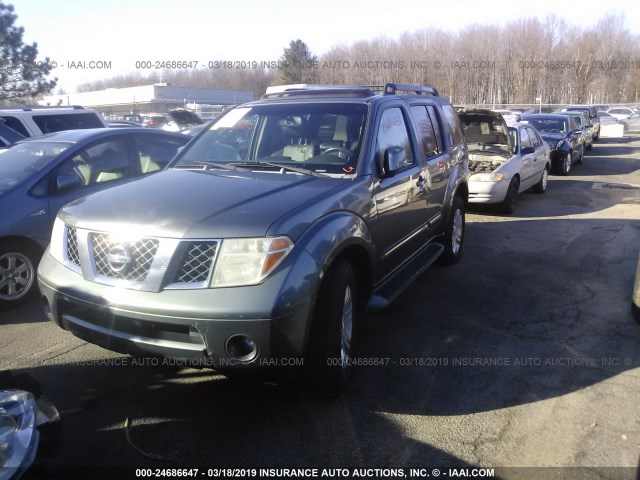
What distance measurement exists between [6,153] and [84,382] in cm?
364

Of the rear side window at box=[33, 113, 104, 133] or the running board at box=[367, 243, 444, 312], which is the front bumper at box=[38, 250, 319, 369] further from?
the rear side window at box=[33, 113, 104, 133]

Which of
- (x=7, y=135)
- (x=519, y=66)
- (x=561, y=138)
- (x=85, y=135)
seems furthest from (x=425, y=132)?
(x=519, y=66)

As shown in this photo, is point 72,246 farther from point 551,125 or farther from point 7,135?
point 551,125

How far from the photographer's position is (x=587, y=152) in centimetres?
2259

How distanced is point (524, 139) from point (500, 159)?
1591 millimetres

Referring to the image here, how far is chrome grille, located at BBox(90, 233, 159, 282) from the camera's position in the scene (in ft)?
9.90

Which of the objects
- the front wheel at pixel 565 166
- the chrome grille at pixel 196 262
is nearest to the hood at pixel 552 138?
the front wheel at pixel 565 166

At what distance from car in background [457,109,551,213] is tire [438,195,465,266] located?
2.86m

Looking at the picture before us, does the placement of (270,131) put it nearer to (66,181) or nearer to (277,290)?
(277,290)

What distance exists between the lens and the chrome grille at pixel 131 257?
302cm

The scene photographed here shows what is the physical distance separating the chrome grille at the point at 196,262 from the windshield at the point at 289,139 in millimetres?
1276

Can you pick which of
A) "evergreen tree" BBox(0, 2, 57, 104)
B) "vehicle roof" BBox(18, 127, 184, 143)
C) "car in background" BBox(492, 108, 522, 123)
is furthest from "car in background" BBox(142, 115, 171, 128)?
"vehicle roof" BBox(18, 127, 184, 143)

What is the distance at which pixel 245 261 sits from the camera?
2941mm

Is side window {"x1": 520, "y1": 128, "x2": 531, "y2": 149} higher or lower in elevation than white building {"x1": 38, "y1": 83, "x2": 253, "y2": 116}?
lower
